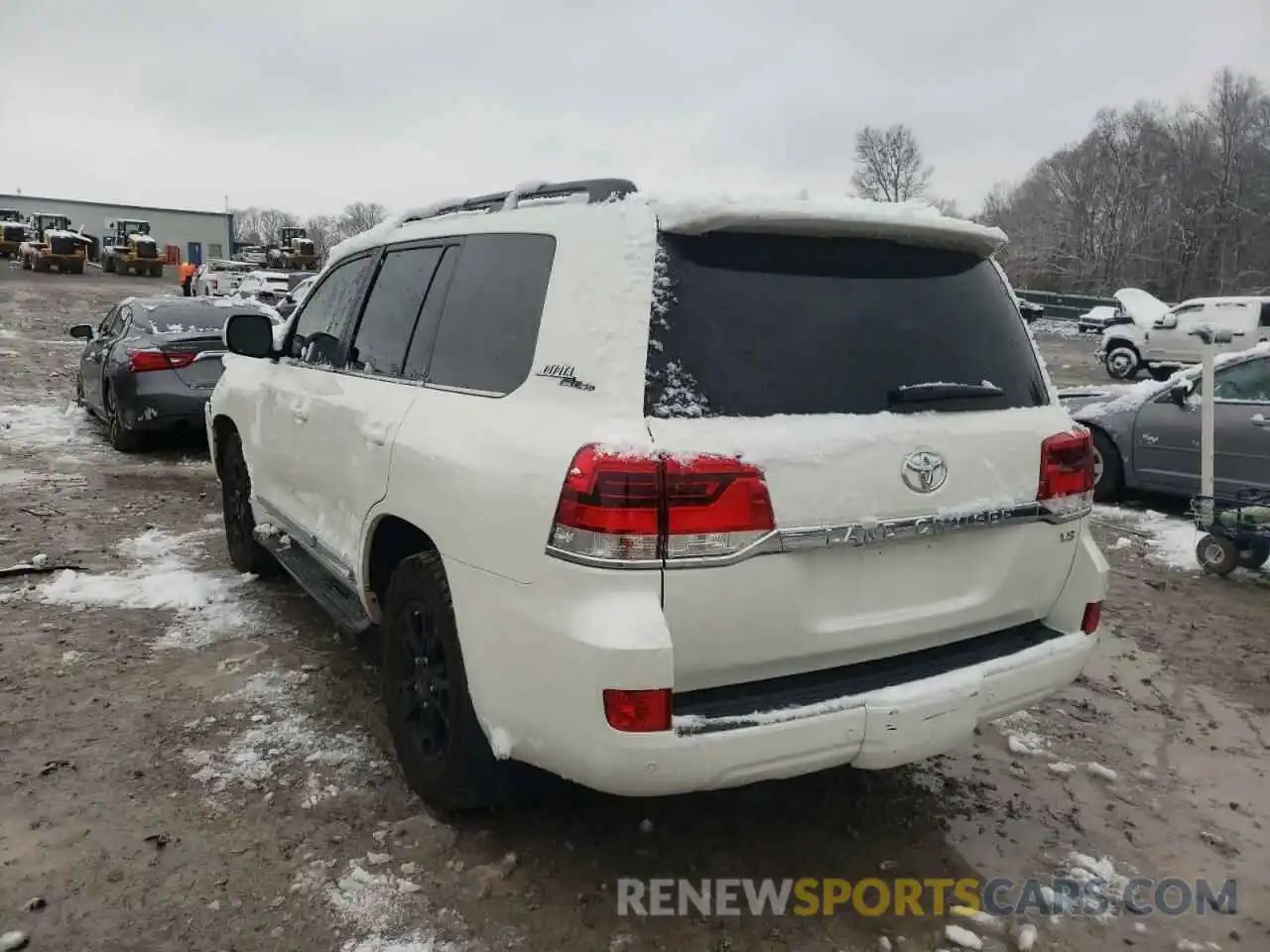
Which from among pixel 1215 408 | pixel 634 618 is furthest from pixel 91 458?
pixel 1215 408

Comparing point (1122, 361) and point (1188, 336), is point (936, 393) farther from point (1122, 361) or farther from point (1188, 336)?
point (1122, 361)

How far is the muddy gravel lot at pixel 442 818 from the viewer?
274cm

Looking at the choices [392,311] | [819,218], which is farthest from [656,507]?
[392,311]

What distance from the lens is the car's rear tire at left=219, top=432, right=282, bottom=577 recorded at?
218 inches

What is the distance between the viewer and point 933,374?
283 centimetres

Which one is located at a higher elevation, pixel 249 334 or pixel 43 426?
pixel 249 334

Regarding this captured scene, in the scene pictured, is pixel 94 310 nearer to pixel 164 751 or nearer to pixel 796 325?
pixel 164 751

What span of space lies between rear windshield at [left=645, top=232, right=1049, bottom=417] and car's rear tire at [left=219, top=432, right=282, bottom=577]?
12.0ft

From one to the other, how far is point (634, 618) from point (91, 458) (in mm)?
8692

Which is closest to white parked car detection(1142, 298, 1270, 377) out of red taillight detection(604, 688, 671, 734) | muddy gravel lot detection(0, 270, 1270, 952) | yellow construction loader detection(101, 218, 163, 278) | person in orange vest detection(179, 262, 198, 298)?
muddy gravel lot detection(0, 270, 1270, 952)

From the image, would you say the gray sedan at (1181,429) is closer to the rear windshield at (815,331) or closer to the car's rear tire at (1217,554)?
the car's rear tire at (1217,554)

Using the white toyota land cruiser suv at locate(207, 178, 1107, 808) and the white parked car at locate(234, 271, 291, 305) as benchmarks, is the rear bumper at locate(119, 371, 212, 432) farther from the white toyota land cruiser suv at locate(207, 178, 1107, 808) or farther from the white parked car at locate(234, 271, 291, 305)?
the white parked car at locate(234, 271, 291, 305)

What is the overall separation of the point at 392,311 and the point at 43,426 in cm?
927

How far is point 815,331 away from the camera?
2.66 metres
